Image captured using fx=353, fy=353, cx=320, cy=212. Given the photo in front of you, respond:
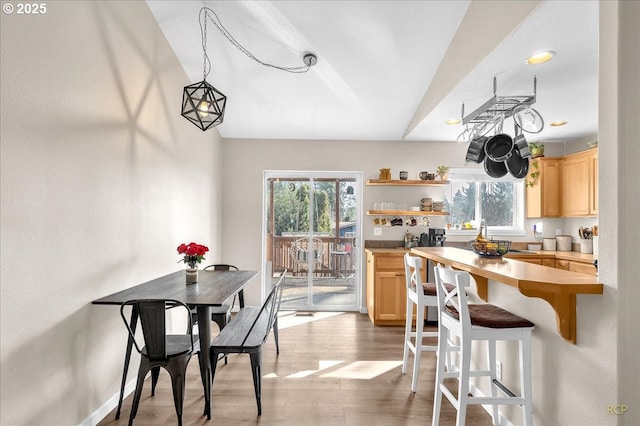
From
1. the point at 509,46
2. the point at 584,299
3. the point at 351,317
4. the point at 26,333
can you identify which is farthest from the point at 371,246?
the point at 26,333

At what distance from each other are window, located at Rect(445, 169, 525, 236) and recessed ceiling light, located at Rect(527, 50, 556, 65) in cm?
258

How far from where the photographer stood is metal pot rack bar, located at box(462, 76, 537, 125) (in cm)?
280

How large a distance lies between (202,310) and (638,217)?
89.7 inches

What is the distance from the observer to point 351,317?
477 cm

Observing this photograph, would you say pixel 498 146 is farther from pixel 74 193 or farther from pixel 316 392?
pixel 74 193

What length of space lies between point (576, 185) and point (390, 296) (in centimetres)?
270

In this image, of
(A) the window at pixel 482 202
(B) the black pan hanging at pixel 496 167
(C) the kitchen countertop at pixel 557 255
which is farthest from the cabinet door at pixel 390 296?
(B) the black pan hanging at pixel 496 167

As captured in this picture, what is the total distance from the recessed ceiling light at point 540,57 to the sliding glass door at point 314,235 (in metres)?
2.78

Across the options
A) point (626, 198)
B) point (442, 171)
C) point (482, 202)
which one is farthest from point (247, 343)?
point (482, 202)

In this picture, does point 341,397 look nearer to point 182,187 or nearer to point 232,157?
point 182,187

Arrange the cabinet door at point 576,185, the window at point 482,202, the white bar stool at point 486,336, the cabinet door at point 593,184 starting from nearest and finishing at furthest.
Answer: the white bar stool at point 486,336, the cabinet door at point 593,184, the cabinet door at point 576,185, the window at point 482,202

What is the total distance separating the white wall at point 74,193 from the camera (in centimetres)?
167

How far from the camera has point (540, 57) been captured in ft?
8.32

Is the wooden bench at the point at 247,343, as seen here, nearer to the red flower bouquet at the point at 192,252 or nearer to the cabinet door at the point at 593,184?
the red flower bouquet at the point at 192,252
